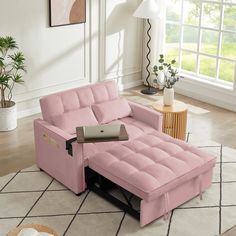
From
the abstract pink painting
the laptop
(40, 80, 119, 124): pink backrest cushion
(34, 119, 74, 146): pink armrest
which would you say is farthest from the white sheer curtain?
the laptop

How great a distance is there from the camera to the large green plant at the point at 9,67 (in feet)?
18.5

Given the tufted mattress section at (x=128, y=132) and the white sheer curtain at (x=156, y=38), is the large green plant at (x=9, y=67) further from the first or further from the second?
the white sheer curtain at (x=156, y=38)

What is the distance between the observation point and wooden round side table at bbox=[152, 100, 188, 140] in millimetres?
5414

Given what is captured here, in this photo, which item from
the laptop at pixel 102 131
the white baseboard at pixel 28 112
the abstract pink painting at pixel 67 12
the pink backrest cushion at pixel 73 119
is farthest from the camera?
the white baseboard at pixel 28 112

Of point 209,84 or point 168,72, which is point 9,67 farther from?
point 209,84

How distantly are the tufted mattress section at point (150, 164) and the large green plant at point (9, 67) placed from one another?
1.78 meters

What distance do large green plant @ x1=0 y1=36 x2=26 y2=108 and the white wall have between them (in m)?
0.13

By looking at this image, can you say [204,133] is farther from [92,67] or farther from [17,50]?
[17,50]

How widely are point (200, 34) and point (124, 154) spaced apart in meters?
3.07

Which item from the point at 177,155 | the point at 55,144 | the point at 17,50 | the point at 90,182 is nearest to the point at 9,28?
the point at 17,50

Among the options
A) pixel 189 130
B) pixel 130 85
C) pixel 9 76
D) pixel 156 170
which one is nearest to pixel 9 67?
pixel 9 76

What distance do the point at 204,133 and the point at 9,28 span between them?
2648mm

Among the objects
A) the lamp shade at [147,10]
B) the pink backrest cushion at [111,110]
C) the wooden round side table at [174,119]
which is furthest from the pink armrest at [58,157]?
the lamp shade at [147,10]

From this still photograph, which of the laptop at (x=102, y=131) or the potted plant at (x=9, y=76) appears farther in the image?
the potted plant at (x=9, y=76)
